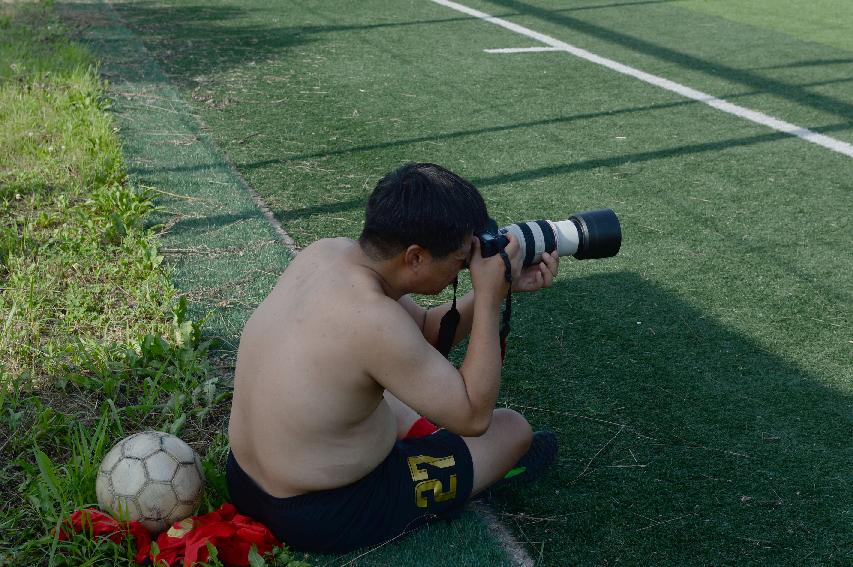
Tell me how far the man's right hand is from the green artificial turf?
0.70m

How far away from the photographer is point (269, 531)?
103 inches

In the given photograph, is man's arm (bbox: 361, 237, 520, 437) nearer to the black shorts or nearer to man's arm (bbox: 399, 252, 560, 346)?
man's arm (bbox: 399, 252, 560, 346)

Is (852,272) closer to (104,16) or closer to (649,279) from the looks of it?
(649,279)

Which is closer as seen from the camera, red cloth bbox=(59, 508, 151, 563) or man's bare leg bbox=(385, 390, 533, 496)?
red cloth bbox=(59, 508, 151, 563)

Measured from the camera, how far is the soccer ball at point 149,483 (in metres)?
2.64

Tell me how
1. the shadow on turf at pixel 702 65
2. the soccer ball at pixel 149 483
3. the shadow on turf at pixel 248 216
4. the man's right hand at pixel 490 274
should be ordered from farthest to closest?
the shadow on turf at pixel 702 65 → the shadow on turf at pixel 248 216 → the soccer ball at pixel 149 483 → the man's right hand at pixel 490 274

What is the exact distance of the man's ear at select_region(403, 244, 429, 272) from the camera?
2.33 meters

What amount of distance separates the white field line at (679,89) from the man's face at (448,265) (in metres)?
4.09

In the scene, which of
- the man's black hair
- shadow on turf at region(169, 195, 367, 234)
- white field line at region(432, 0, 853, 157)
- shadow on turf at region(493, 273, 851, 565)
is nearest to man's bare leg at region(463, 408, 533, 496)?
shadow on turf at region(493, 273, 851, 565)

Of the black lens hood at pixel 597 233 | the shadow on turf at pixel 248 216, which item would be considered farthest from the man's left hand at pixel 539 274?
the shadow on turf at pixel 248 216

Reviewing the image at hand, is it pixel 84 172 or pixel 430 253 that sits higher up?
pixel 430 253

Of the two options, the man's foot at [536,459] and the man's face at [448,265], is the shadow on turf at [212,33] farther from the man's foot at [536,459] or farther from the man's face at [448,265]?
the man's face at [448,265]

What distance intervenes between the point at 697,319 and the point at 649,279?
1.30 feet

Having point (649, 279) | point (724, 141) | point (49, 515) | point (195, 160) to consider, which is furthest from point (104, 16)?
point (49, 515)
